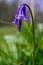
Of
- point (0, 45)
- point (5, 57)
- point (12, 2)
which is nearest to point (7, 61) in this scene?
point (5, 57)

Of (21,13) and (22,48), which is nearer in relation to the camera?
(21,13)

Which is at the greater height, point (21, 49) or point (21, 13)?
point (21, 13)

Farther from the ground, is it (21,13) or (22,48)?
(21,13)

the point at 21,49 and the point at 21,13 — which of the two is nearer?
the point at 21,13

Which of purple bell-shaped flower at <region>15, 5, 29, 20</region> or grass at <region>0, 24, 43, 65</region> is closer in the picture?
purple bell-shaped flower at <region>15, 5, 29, 20</region>

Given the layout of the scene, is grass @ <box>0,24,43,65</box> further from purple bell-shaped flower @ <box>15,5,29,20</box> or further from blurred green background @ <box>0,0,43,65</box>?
purple bell-shaped flower @ <box>15,5,29,20</box>

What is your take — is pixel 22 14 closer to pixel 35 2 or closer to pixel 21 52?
pixel 21 52

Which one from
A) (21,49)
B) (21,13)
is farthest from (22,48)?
(21,13)

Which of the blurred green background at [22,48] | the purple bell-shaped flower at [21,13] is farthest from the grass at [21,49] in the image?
the purple bell-shaped flower at [21,13]

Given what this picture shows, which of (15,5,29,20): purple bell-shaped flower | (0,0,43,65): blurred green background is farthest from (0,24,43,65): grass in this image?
(15,5,29,20): purple bell-shaped flower

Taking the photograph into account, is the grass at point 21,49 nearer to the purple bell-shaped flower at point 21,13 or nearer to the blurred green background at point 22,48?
the blurred green background at point 22,48

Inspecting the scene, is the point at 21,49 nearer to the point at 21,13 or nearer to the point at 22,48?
the point at 22,48

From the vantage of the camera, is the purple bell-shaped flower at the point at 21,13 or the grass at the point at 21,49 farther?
the grass at the point at 21,49
